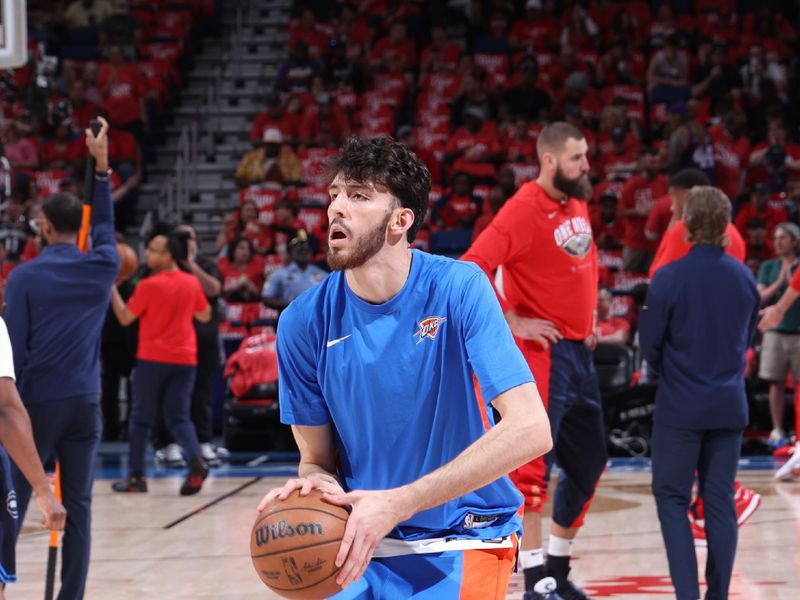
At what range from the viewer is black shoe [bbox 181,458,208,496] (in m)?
9.18

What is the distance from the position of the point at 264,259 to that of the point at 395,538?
10.3 meters

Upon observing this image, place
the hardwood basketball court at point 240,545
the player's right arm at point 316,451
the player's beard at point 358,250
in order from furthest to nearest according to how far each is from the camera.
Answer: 1. the hardwood basketball court at point 240,545
2. the player's right arm at point 316,451
3. the player's beard at point 358,250

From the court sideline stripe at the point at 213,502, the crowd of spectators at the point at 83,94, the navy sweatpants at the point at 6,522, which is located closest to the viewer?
the navy sweatpants at the point at 6,522

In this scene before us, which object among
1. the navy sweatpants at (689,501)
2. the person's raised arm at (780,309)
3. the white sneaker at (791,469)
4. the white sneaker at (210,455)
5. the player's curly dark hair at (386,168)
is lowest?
the white sneaker at (210,455)

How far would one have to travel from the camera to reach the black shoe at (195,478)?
361 inches

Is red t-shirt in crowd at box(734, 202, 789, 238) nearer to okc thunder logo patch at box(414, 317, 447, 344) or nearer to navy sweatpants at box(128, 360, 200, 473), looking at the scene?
navy sweatpants at box(128, 360, 200, 473)

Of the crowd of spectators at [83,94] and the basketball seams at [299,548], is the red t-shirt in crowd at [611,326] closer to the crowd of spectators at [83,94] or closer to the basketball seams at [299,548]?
the crowd of spectators at [83,94]

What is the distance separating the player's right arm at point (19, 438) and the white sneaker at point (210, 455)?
6.29m

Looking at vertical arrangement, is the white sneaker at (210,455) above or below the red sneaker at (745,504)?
below

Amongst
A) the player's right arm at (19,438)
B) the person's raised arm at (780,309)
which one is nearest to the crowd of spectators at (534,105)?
the person's raised arm at (780,309)

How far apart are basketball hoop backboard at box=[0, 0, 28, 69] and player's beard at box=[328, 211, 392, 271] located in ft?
10.1

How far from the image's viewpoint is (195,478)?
9.21 m

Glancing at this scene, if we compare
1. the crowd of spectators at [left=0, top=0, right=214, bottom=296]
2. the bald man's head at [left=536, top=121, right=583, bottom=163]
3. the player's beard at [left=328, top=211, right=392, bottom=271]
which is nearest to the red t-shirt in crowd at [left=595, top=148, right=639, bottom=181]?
the crowd of spectators at [left=0, top=0, right=214, bottom=296]

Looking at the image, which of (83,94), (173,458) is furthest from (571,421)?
(83,94)
